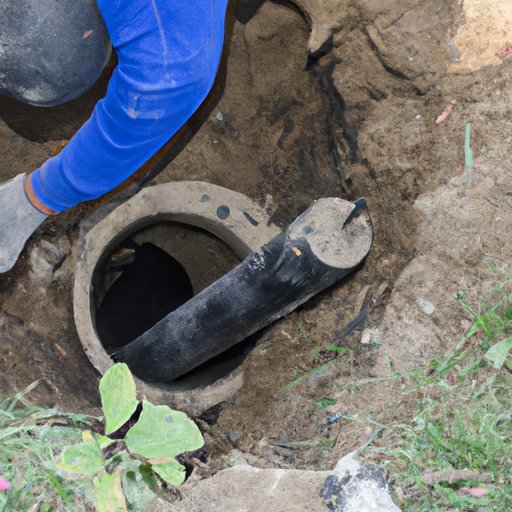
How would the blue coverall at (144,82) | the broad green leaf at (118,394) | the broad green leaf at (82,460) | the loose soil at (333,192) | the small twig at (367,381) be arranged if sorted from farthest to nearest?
the loose soil at (333,192) < the small twig at (367,381) < the blue coverall at (144,82) < the broad green leaf at (118,394) < the broad green leaf at (82,460)

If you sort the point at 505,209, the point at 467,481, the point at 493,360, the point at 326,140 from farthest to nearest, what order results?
the point at 326,140
the point at 505,209
the point at 493,360
the point at 467,481

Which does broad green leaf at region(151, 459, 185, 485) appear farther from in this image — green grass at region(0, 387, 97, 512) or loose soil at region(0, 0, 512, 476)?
loose soil at region(0, 0, 512, 476)

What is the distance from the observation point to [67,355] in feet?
9.69

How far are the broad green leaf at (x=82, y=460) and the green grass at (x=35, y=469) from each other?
12 centimetres

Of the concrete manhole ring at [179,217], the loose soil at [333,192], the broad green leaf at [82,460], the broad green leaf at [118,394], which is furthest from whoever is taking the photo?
the concrete manhole ring at [179,217]

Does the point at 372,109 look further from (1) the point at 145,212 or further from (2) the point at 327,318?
(1) the point at 145,212

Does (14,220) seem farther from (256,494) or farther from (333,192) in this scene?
(256,494)

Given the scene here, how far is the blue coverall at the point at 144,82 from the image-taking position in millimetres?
1907

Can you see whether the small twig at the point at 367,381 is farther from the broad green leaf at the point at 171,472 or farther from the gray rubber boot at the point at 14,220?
the gray rubber boot at the point at 14,220

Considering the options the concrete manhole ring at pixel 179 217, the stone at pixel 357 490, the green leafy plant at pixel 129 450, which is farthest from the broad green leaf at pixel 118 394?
the concrete manhole ring at pixel 179 217

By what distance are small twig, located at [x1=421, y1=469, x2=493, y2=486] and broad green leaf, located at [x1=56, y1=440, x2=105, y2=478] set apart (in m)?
0.95

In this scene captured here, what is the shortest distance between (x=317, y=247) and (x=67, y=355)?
1410 millimetres

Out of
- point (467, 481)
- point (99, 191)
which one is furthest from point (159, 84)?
point (467, 481)

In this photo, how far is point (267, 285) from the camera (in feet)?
8.02
